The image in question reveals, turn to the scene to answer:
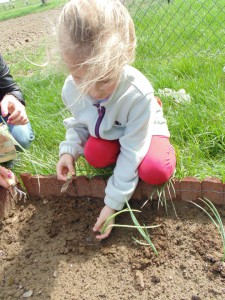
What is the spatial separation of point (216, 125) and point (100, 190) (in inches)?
28.6

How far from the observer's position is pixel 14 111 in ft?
6.17

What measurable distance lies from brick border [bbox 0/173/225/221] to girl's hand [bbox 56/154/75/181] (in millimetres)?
97

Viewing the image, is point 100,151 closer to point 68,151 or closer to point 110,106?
point 68,151

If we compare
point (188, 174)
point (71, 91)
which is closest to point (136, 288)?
point (188, 174)

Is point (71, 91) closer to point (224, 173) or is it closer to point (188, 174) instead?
point (188, 174)

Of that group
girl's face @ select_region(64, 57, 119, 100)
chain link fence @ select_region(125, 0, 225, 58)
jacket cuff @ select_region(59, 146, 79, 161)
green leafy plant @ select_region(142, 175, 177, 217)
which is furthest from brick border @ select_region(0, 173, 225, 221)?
chain link fence @ select_region(125, 0, 225, 58)

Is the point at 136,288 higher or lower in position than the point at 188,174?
lower

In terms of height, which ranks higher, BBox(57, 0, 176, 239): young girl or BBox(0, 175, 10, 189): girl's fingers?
BBox(57, 0, 176, 239): young girl

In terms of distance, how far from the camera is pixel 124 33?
134 cm

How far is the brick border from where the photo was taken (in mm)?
1645

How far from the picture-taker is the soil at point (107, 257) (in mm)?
1443

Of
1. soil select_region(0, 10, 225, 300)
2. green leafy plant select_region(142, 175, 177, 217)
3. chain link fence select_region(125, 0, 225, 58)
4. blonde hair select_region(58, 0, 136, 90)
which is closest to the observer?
blonde hair select_region(58, 0, 136, 90)

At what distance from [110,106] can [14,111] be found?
577 millimetres

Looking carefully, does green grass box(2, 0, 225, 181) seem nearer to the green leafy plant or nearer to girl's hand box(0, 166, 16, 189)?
the green leafy plant
